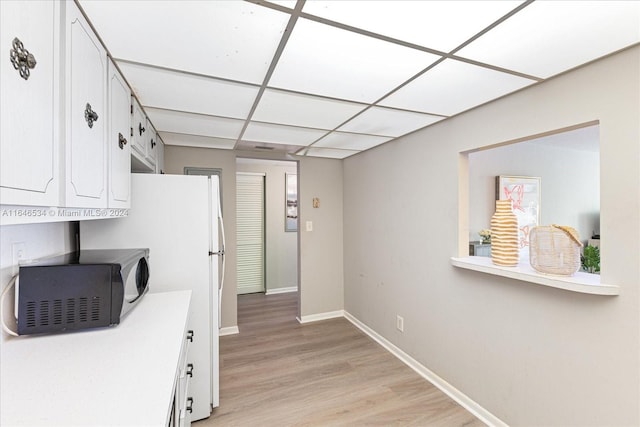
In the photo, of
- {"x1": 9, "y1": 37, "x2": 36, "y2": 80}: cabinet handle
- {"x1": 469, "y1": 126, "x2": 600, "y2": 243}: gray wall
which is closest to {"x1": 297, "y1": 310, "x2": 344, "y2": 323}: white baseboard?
{"x1": 469, "y1": 126, "x2": 600, "y2": 243}: gray wall

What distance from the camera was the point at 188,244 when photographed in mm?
1855

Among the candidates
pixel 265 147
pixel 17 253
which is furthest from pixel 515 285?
pixel 265 147

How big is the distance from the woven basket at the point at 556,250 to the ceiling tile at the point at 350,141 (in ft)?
5.09

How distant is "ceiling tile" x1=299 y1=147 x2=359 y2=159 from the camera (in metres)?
3.26

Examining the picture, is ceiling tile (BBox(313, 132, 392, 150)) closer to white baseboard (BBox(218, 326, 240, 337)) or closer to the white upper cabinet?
the white upper cabinet

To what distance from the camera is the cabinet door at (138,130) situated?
1.71m

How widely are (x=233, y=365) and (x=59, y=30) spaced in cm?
258

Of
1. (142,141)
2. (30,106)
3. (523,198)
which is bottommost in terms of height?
(523,198)

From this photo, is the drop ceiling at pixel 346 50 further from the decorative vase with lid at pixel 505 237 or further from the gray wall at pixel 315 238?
the gray wall at pixel 315 238

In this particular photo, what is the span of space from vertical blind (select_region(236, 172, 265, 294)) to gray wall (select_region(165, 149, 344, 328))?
1504 mm

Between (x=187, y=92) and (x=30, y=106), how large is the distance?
99 cm

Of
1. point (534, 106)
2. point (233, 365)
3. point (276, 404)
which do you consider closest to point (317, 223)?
point (233, 365)

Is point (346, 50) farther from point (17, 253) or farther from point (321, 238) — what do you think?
point (321, 238)

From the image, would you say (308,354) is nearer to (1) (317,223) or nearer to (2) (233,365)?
(2) (233,365)
